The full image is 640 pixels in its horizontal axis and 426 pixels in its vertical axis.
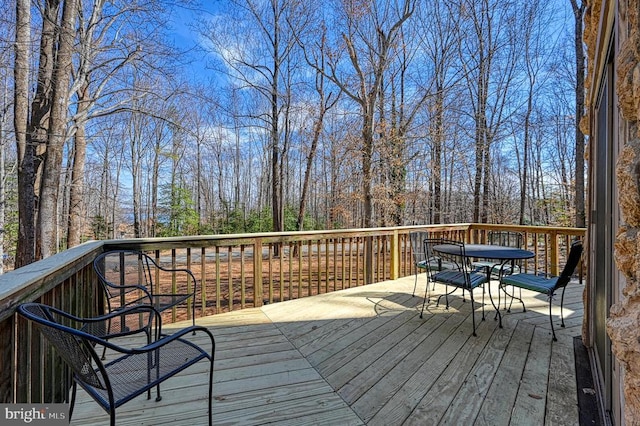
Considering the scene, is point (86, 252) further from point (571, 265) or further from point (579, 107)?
point (579, 107)

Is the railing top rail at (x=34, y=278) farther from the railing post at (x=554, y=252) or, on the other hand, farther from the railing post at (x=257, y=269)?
the railing post at (x=554, y=252)

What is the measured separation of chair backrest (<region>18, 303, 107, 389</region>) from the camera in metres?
1.08

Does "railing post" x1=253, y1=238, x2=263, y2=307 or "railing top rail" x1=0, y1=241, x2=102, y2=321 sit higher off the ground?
"railing top rail" x1=0, y1=241, x2=102, y2=321

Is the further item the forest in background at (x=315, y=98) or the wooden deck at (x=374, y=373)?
the forest in background at (x=315, y=98)

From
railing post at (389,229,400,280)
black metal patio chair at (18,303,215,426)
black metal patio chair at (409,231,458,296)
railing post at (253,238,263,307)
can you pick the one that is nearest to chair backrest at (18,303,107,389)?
black metal patio chair at (18,303,215,426)

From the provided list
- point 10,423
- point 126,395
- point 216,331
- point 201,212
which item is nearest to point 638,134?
point 126,395

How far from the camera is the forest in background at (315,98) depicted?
514 centimetres

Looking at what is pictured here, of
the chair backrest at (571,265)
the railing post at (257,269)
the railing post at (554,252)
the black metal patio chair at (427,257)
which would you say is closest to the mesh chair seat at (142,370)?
the railing post at (257,269)

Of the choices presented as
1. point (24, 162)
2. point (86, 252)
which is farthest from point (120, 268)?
point (24, 162)

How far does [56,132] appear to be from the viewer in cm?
480

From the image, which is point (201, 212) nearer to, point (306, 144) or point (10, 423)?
point (306, 144)

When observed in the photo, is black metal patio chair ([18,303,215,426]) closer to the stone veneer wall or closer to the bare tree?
the stone veneer wall

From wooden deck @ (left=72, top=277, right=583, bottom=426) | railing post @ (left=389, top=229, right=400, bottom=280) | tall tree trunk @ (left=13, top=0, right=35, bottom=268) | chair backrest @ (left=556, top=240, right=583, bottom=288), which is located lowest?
wooden deck @ (left=72, top=277, right=583, bottom=426)

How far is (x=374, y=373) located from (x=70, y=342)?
177 centimetres
